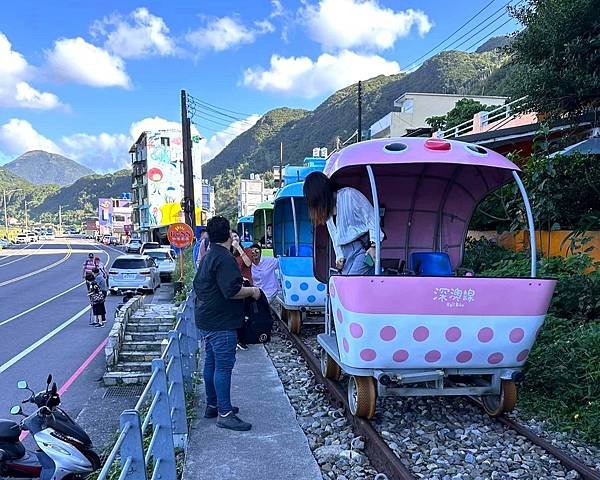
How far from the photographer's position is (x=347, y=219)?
4.97m

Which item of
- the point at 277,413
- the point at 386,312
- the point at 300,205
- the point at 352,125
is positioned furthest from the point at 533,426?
the point at 352,125

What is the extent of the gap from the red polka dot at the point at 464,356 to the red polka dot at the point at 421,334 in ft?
1.24

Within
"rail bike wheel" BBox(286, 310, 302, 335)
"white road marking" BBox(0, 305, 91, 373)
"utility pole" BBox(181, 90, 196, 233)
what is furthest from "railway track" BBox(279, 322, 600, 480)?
"utility pole" BBox(181, 90, 196, 233)

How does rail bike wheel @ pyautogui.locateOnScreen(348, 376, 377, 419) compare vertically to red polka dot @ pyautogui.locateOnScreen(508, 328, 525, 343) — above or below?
below

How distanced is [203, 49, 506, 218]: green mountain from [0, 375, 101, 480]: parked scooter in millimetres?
65600

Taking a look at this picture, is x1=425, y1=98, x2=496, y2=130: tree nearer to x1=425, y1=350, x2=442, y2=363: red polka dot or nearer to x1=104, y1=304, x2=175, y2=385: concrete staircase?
x1=104, y1=304, x2=175, y2=385: concrete staircase

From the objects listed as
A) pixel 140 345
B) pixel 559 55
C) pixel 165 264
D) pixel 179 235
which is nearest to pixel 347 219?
pixel 140 345

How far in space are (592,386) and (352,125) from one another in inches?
3486

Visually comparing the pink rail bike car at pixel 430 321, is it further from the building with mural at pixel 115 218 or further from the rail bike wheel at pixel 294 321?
the building with mural at pixel 115 218

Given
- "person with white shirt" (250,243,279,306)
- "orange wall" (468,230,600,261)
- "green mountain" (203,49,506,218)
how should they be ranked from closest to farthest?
"orange wall" (468,230,600,261)
"person with white shirt" (250,243,279,306)
"green mountain" (203,49,506,218)

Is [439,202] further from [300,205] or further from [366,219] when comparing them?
[300,205]

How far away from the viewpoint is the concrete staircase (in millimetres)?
9094

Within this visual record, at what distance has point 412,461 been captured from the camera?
423 centimetres

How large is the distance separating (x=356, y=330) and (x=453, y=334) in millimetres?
843
